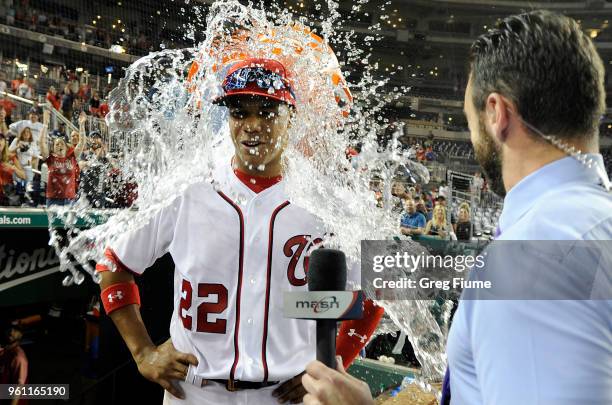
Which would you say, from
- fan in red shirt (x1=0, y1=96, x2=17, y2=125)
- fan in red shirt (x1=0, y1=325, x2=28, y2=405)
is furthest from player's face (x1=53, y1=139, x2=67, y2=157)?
fan in red shirt (x1=0, y1=325, x2=28, y2=405)

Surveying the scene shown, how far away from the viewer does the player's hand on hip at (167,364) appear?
4.42 ft

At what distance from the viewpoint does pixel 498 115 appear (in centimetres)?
66

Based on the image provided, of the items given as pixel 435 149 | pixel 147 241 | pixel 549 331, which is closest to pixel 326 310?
pixel 549 331

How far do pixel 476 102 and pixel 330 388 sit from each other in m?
0.44

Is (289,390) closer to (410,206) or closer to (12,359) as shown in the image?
(410,206)

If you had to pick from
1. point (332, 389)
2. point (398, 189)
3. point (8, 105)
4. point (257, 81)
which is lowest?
point (332, 389)

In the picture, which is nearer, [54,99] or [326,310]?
[326,310]

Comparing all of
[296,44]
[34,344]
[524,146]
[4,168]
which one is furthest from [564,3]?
[4,168]

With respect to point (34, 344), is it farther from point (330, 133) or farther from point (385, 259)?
point (385, 259)

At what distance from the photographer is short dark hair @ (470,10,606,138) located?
635 millimetres

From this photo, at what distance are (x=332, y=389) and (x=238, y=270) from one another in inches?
29.3

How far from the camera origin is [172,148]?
2059 millimetres

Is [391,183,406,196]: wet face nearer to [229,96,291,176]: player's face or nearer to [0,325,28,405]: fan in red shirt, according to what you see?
[229,96,291,176]: player's face

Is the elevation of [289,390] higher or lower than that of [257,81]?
lower
